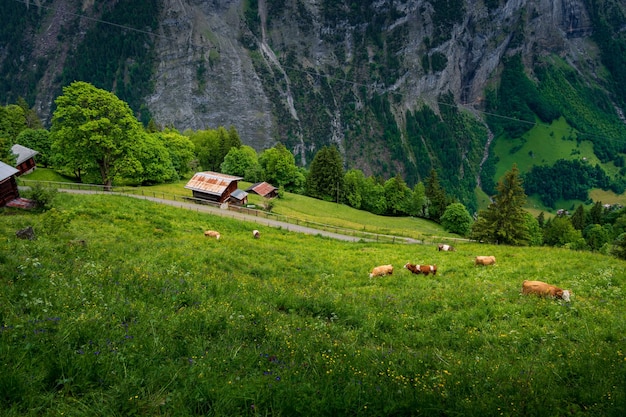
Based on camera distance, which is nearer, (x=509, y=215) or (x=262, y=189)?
(x=509, y=215)

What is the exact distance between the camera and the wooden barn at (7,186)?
2528 centimetres

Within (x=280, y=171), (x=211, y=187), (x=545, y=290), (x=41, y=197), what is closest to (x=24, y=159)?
(x=211, y=187)

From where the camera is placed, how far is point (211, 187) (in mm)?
56969

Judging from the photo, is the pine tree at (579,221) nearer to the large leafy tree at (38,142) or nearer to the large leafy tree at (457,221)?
the large leafy tree at (457,221)

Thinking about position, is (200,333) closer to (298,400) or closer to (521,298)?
(298,400)

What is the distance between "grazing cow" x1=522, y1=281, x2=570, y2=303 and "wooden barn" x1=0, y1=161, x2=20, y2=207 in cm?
3219

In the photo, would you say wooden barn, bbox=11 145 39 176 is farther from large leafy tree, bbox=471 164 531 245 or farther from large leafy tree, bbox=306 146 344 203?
large leafy tree, bbox=471 164 531 245

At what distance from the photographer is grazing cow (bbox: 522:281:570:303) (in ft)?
41.8

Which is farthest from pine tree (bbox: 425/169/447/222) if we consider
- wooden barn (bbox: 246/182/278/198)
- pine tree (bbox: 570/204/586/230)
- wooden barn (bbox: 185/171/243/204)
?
wooden barn (bbox: 185/171/243/204)

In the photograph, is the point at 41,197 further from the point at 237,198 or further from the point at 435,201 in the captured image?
the point at 435,201

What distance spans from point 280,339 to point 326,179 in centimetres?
8345

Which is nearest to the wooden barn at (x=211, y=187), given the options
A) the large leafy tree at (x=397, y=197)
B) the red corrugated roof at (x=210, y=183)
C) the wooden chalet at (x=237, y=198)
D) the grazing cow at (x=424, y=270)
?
the red corrugated roof at (x=210, y=183)

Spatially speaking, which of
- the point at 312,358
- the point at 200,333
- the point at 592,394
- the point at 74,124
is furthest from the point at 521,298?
the point at 74,124

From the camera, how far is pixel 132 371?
586 centimetres
